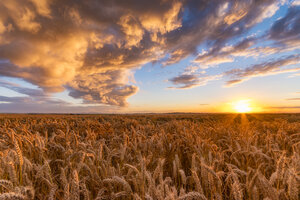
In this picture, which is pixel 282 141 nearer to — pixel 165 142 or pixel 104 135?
pixel 165 142

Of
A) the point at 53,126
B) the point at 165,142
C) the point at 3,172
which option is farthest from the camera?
the point at 53,126

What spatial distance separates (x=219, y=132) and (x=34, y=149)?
5.46 m

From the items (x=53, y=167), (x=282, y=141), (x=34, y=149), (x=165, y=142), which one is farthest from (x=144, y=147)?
(x=282, y=141)

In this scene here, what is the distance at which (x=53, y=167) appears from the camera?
10.6ft

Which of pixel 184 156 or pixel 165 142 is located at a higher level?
pixel 165 142

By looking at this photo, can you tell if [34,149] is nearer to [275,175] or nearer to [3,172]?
[3,172]

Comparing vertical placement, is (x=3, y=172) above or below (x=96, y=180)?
above

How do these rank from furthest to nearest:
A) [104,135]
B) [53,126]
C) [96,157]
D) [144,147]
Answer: [53,126], [104,135], [144,147], [96,157]

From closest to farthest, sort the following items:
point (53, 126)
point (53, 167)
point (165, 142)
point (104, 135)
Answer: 1. point (53, 167)
2. point (165, 142)
3. point (104, 135)
4. point (53, 126)

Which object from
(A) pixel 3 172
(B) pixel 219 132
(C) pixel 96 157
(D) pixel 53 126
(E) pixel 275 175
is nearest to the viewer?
(E) pixel 275 175

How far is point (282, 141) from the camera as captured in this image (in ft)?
14.7

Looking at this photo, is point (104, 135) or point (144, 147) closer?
point (144, 147)

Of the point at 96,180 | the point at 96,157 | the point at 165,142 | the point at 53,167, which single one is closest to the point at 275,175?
the point at 96,180

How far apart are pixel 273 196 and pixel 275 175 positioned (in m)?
0.29
